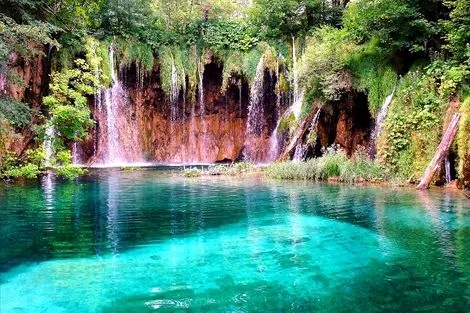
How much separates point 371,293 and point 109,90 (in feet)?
85.4

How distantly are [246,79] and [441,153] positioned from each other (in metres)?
16.6

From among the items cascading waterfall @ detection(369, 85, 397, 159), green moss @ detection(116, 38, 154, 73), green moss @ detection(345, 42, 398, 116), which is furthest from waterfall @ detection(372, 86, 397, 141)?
green moss @ detection(116, 38, 154, 73)

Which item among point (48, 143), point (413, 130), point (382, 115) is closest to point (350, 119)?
point (382, 115)

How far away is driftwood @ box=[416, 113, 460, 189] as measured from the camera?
14906 millimetres

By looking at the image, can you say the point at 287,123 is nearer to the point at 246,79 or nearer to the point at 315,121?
the point at 315,121

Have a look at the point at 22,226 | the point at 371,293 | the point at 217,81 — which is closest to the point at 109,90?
the point at 217,81

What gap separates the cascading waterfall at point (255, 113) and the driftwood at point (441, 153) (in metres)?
15.3

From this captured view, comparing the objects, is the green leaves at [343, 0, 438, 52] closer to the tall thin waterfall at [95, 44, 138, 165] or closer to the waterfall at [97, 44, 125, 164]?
the waterfall at [97, 44, 125, 164]

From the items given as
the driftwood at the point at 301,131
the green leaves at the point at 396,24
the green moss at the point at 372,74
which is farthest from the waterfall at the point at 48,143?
the green leaves at the point at 396,24

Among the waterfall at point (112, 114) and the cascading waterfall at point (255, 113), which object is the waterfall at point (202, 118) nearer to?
the cascading waterfall at point (255, 113)

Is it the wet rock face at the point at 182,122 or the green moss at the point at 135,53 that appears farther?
the wet rock face at the point at 182,122

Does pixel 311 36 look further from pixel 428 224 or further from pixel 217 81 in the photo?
pixel 428 224

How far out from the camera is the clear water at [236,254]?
5.41 metres

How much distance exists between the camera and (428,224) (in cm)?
927
